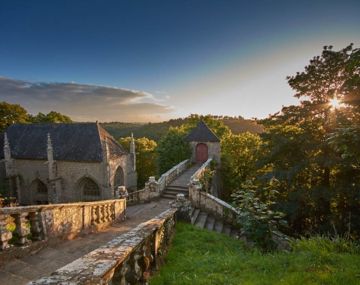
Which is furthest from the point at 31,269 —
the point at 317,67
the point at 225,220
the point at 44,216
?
the point at 317,67

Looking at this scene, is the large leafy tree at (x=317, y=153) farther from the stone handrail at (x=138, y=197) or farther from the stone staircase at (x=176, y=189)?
the stone handrail at (x=138, y=197)

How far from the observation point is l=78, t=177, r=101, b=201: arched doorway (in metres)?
24.8

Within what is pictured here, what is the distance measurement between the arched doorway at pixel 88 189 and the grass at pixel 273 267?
Result: 19.4 metres

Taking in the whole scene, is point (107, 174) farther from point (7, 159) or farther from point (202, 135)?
point (202, 135)

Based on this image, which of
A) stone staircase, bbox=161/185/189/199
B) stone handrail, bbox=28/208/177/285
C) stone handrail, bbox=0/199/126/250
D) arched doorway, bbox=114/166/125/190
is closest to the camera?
stone handrail, bbox=28/208/177/285

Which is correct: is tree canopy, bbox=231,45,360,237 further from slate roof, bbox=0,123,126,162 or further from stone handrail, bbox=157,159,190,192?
slate roof, bbox=0,123,126,162

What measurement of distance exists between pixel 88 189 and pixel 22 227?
20.3 meters

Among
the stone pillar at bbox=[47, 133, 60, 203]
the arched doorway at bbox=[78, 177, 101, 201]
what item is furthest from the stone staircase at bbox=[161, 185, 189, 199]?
the stone pillar at bbox=[47, 133, 60, 203]

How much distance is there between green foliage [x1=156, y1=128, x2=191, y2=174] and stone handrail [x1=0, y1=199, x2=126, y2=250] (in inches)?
755

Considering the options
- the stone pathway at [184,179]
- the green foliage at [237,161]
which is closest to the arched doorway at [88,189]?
the stone pathway at [184,179]

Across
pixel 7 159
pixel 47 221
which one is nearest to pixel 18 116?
→ pixel 7 159

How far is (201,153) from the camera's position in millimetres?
29750

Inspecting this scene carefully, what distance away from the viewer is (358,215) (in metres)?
13.6

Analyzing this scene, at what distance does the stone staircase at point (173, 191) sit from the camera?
18809 mm
